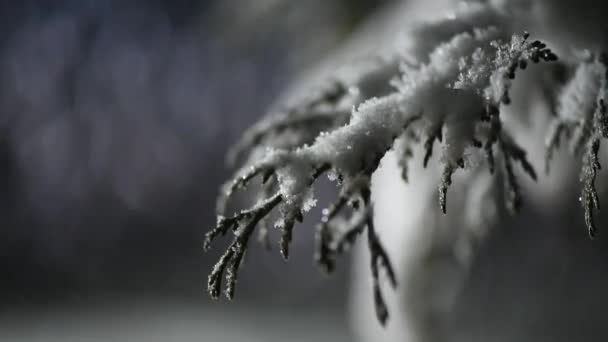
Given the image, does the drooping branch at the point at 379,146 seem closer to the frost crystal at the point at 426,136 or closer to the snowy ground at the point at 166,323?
the frost crystal at the point at 426,136

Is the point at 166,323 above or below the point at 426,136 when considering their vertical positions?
above

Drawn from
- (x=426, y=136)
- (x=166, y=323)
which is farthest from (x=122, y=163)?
(x=426, y=136)

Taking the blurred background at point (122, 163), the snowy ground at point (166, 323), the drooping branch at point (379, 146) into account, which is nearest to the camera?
the drooping branch at point (379, 146)

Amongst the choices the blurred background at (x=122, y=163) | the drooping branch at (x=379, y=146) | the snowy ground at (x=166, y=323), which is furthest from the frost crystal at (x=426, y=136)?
the blurred background at (x=122, y=163)

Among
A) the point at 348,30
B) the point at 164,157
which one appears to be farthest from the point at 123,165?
the point at 348,30

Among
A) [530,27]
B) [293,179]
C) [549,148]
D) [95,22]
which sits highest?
[95,22]

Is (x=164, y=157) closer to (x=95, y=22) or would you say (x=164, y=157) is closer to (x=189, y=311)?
(x=95, y=22)

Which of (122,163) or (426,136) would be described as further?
(122,163)

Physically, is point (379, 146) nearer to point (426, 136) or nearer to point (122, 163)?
point (426, 136)
